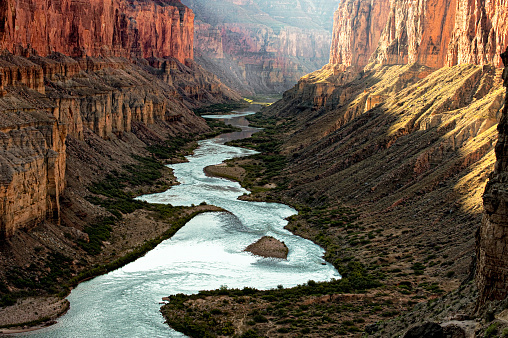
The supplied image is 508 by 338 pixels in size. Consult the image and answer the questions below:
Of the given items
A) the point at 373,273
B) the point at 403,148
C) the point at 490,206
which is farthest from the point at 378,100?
the point at 490,206

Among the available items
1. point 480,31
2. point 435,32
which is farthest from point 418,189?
point 435,32

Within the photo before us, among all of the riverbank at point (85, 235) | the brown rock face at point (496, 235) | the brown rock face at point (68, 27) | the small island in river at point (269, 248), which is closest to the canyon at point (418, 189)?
the brown rock face at point (496, 235)

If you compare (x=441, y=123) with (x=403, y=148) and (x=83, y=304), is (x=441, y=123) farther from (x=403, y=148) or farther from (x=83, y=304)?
(x=83, y=304)

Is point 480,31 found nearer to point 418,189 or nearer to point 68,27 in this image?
point 418,189

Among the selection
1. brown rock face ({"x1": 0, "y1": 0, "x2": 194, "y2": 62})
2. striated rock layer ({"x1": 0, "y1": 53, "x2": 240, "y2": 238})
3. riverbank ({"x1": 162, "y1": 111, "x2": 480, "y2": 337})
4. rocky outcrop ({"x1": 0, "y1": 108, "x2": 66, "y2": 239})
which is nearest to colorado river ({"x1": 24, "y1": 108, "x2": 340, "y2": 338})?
riverbank ({"x1": 162, "y1": 111, "x2": 480, "y2": 337})

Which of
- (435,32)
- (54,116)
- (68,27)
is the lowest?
(54,116)

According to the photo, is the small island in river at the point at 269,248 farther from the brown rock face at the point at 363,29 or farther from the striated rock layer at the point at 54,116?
the brown rock face at the point at 363,29
